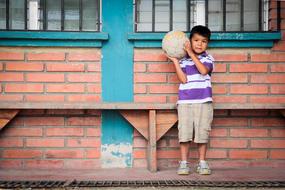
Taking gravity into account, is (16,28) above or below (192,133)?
above

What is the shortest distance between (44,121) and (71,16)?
3.93ft

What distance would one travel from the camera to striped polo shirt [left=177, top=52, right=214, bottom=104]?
4.47 m

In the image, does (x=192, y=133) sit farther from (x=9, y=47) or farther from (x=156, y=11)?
(x=9, y=47)

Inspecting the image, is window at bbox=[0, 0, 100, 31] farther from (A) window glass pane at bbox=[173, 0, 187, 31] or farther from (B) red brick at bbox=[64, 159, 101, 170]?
(B) red brick at bbox=[64, 159, 101, 170]

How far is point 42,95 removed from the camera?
15.6 ft

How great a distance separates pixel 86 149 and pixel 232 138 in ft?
5.33

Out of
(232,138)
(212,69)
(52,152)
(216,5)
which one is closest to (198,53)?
(212,69)

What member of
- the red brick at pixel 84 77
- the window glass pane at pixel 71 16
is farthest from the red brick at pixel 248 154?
the window glass pane at pixel 71 16

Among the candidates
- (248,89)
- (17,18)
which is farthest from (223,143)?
(17,18)

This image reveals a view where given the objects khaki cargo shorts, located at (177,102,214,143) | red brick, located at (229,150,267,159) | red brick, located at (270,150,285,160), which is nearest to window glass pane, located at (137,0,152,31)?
khaki cargo shorts, located at (177,102,214,143)

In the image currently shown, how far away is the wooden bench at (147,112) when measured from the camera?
443 centimetres

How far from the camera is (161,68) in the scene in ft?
15.7

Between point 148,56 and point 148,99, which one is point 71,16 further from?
point 148,99

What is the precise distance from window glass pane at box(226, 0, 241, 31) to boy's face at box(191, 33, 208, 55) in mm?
565
